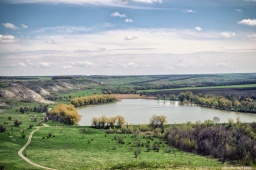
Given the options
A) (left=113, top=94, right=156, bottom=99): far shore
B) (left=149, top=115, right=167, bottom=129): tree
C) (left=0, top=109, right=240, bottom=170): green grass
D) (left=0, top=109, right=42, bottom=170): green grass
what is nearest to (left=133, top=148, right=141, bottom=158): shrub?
(left=0, top=109, right=240, bottom=170): green grass

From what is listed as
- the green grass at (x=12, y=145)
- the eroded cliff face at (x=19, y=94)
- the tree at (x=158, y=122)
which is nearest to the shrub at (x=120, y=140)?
the tree at (x=158, y=122)

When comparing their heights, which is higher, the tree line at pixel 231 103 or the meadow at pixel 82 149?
the tree line at pixel 231 103

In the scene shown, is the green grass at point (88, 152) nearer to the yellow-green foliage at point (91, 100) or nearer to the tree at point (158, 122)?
the tree at point (158, 122)

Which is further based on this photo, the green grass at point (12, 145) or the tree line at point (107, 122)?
the tree line at point (107, 122)

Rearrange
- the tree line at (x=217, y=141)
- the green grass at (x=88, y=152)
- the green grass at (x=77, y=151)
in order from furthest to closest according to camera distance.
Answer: the tree line at (x=217, y=141) → the green grass at (x=88, y=152) → the green grass at (x=77, y=151)

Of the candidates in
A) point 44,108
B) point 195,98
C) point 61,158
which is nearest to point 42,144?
point 61,158

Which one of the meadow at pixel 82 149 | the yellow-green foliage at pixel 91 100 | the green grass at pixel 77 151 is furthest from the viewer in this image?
the yellow-green foliage at pixel 91 100

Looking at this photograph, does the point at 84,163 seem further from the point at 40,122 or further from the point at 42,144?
the point at 40,122

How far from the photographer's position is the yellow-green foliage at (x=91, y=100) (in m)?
140

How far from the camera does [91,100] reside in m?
149

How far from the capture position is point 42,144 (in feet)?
209

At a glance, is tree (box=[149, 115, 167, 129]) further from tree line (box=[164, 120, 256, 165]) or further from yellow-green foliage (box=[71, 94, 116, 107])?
yellow-green foliage (box=[71, 94, 116, 107])

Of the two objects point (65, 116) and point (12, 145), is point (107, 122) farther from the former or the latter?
point (12, 145)

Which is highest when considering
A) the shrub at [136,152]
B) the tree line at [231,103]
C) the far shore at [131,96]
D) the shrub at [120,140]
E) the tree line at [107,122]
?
the far shore at [131,96]
